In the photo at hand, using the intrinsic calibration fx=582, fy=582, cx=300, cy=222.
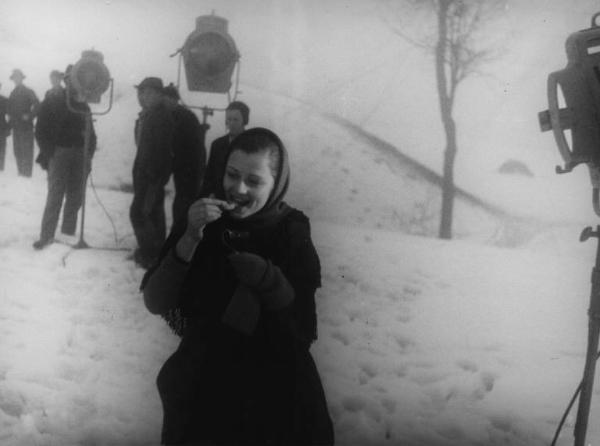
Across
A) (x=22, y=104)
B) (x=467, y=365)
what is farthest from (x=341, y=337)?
(x=22, y=104)

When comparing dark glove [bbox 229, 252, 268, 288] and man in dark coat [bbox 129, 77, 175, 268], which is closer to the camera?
dark glove [bbox 229, 252, 268, 288]

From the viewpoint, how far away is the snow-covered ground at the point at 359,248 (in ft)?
8.20

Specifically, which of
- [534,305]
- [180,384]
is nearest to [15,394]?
[180,384]

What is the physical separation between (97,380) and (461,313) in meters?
2.00

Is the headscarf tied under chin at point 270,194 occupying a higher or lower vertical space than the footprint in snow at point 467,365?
higher

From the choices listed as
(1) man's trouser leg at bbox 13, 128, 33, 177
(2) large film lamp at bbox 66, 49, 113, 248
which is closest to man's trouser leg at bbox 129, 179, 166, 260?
(2) large film lamp at bbox 66, 49, 113, 248

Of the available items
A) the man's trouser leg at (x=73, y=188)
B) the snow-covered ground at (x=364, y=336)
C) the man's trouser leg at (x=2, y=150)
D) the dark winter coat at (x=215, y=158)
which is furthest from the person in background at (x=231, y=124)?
the man's trouser leg at (x=2, y=150)

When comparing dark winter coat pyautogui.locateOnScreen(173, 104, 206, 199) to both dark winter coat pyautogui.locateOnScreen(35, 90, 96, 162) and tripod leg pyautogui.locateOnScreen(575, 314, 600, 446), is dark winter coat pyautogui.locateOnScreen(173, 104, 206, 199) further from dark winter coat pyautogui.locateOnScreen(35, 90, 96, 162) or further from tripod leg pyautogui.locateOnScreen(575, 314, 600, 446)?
tripod leg pyautogui.locateOnScreen(575, 314, 600, 446)

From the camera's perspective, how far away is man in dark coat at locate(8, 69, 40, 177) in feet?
Result: 10.3

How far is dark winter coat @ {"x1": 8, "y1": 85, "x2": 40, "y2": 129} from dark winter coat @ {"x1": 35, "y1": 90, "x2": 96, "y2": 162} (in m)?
0.05

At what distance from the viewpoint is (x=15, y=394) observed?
238cm

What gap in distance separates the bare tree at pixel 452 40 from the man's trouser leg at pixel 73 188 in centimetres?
196

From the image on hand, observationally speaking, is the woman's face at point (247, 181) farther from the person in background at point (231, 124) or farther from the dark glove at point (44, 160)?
the dark glove at point (44, 160)

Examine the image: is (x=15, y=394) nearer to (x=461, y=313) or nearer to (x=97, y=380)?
(x=97, y=380)
